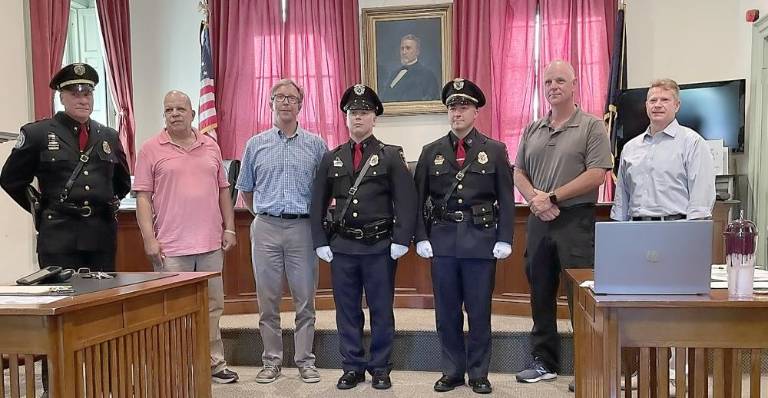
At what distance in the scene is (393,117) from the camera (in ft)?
18.9

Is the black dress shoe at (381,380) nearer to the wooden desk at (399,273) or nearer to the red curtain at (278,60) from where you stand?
the wooden desk at (399,273)

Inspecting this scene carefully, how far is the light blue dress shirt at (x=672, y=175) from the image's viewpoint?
2887 mm

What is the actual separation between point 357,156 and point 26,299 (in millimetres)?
1659

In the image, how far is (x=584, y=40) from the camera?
535cm

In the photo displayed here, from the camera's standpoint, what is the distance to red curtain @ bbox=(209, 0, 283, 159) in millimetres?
5777

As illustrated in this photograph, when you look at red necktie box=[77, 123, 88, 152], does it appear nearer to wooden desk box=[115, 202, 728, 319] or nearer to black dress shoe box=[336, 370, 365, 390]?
wooden desk box=[115, 202, 728, 319]

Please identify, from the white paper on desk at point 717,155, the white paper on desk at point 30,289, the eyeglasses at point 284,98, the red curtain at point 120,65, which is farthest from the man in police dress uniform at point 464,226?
the red curtain at point 120,65

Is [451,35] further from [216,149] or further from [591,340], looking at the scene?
[591,340]

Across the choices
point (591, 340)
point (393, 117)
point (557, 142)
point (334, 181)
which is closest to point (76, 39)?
point (393, 117)

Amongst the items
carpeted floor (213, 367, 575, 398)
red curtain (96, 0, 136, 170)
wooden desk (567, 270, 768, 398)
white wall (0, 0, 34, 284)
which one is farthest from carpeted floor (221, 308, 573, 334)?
red curtain (96, 0, 136, 170)

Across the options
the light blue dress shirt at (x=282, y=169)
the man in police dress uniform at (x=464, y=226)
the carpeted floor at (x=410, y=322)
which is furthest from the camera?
the carpeted floor at (x=410, y=322)

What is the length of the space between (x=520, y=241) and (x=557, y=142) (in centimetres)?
115

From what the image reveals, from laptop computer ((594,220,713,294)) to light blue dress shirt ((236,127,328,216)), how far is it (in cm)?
180

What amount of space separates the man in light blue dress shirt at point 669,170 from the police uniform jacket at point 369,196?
1.08 m
